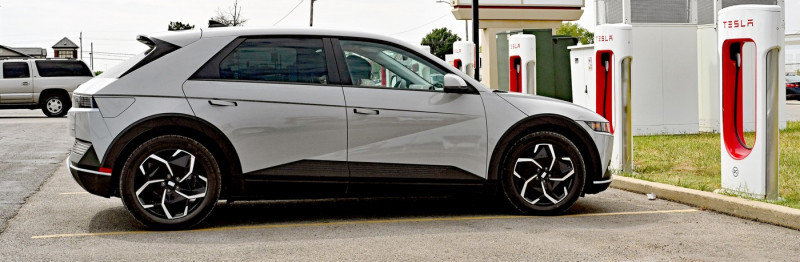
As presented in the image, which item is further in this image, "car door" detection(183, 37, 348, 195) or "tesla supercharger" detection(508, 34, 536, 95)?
"tesla supercharger" detection(508, 34, 536, 95)

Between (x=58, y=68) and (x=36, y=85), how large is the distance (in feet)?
2.57

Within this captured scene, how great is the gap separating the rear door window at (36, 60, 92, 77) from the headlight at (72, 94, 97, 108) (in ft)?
72.2

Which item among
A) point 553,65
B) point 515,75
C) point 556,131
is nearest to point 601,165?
point 556,131

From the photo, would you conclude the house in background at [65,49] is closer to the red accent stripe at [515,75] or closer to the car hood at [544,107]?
the red accent stripe at [515,75]

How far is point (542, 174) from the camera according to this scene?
23.2ft

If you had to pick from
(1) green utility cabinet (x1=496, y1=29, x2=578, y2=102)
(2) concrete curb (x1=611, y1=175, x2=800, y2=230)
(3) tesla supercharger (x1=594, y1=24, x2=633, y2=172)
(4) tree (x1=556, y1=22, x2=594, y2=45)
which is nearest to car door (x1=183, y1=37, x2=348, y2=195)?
(2) concrete curb (x1=611, y1=175, x2=800, y2=230)

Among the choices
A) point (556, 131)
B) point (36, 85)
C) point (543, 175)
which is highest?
point (36, 85)

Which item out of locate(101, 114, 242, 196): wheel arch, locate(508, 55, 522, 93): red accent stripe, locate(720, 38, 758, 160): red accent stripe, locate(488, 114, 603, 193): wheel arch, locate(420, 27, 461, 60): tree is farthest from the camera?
locate(420, 27, 461, 60): tree

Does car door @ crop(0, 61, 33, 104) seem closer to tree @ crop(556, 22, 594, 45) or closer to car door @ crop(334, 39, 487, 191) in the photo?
car door @ crop(334, 39, 487, 191)

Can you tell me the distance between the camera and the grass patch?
8.52 metres

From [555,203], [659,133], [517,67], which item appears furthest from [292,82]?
[659,133]

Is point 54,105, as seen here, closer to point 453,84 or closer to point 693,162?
point 693,162

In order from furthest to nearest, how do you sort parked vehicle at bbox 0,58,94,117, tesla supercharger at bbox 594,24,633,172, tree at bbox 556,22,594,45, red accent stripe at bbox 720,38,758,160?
tree at bbox 556,22,594,45, parked vehicle at bbox 0,58,94,117, tesla supercharger at bbox 594,24,633,172, red accent stripe at bbox 720,38,758,160

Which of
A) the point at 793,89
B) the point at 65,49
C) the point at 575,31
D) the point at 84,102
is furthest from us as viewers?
the point at 65,49
